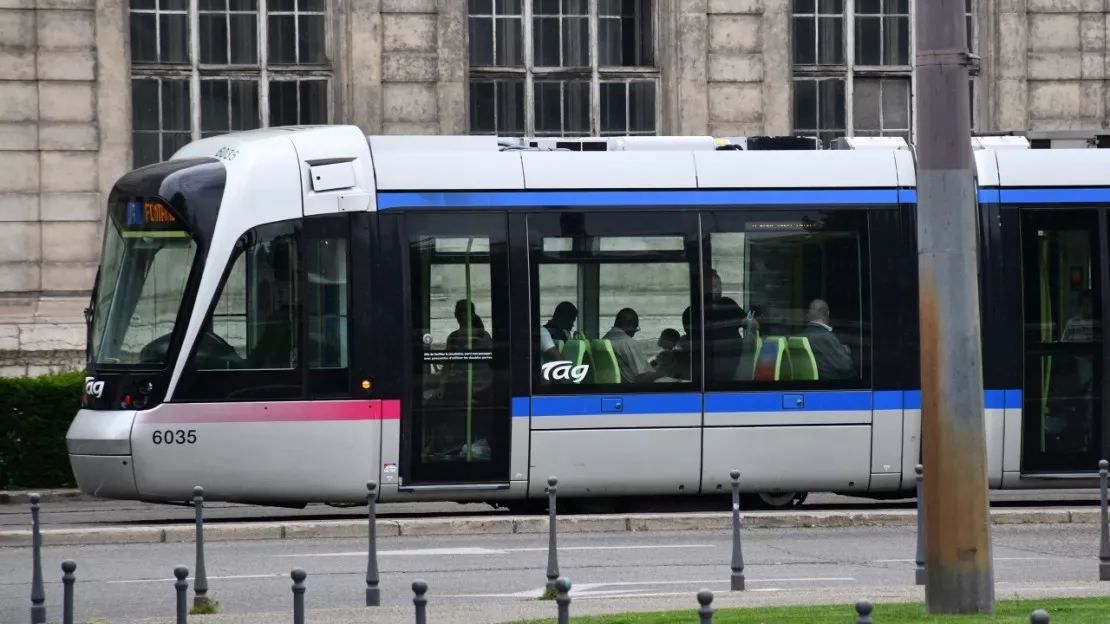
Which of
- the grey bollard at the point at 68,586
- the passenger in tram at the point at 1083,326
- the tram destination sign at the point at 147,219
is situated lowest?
the grey bollard at the point at 68,586

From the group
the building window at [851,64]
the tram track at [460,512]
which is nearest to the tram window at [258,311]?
the tram track at [460,512]

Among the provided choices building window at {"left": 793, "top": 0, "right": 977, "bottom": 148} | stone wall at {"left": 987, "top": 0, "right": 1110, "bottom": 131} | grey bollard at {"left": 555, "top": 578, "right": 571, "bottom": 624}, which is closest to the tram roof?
building window at {"left": 793, "top": 0, "right": 977, "bottom": 148}

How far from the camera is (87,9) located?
80.9ft

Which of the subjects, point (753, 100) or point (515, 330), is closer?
point (515, 330)

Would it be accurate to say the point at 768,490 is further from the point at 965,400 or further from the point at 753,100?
the point at 753,100

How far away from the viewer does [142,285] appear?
16500 millimetres

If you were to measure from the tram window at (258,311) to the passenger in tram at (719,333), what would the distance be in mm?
3693

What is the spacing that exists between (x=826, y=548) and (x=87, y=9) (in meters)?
13.8

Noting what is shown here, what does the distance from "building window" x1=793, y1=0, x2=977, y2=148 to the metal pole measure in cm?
1686

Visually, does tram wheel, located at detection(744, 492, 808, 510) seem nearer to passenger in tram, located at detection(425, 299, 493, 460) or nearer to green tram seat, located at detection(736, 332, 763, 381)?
green tram seat, located at detection(736, 332, 763, 381)

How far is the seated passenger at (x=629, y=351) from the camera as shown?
17.0 metres

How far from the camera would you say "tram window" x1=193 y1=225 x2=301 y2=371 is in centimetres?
1628

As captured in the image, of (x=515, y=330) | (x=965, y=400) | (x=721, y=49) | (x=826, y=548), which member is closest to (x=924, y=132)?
(x=965, y=400)

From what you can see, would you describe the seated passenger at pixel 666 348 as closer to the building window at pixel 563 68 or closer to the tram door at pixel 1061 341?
the tram door at pixel 1061 341
